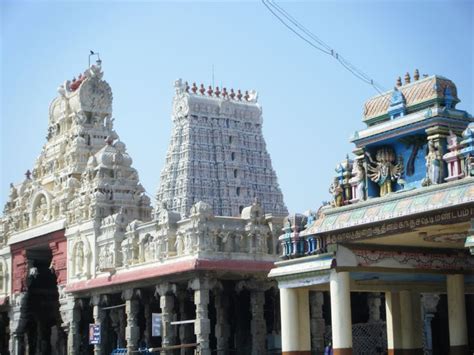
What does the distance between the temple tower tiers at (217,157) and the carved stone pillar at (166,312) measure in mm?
36684

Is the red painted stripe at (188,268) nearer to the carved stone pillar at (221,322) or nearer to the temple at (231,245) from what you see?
the temple at (231,245)

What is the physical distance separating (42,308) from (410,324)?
3284 centimetres

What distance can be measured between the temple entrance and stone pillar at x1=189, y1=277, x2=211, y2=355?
1645cm

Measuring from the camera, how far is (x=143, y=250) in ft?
133

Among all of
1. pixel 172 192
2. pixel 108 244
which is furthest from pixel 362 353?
pixel 172 192

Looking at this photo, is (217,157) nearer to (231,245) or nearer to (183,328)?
(183,328)

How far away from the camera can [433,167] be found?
18906 millimetres

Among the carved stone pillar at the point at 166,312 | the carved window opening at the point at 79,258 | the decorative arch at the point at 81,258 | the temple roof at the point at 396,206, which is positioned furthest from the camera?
the carved window opening at the point at 79,258

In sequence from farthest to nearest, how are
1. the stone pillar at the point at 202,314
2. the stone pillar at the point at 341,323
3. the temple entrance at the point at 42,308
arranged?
the temple entrance at the point at 42,308 < the stone pillar at the point at 202,314 < the stone pillar at the point at 341,323

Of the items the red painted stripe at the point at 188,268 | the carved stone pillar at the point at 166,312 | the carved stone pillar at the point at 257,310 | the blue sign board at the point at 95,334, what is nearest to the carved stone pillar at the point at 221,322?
the carved stone pillar at the point at 257,310

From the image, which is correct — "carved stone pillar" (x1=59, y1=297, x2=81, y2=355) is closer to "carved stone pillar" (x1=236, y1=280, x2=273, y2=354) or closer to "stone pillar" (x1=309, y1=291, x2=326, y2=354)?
"carved stone pillar" (x1=236, y1=280, x2=273, y2=354)

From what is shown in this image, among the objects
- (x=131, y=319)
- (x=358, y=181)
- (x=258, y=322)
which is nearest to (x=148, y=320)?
(x=131, y=319)

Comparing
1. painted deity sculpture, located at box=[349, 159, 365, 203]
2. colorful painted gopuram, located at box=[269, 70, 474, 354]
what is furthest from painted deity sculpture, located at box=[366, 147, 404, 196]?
painted deity sculpture, located at box=[349, 159, 365, 203]

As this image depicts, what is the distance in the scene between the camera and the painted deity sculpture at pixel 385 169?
20375 millimetres
